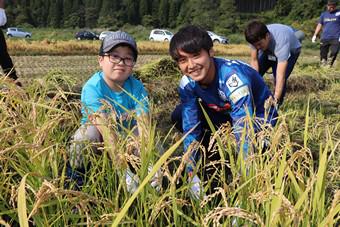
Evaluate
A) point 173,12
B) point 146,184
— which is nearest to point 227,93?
point 146,184

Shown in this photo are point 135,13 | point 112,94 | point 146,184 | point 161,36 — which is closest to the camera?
point 146,184

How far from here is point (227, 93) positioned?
5.69 ft

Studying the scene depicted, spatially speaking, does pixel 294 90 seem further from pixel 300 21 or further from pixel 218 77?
pixel 300 21

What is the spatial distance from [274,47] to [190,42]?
5.31 ft

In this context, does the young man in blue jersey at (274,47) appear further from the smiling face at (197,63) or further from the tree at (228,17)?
the tree at (228,17)

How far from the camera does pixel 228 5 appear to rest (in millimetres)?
44812

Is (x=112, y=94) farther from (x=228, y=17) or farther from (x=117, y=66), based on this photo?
(x=228, y=17)

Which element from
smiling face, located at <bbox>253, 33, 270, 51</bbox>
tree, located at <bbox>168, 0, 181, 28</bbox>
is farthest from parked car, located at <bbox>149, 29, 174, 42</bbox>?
smiling face, located at <bbox>253, 33, 270, 51</bbox>

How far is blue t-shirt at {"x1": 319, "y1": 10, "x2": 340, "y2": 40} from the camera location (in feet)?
20.5

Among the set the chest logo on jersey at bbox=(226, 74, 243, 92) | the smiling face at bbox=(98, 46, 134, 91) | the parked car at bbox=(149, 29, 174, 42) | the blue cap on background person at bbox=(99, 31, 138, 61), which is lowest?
the parked car at bbox=(149, 29, 174, 42)

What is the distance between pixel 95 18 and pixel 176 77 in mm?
48131

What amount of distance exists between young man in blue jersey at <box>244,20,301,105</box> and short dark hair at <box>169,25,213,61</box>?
3.93 feet

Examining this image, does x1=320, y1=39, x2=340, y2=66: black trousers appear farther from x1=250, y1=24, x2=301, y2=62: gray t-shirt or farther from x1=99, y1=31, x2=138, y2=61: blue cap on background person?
x1=99, y1=31, x2=138, y2=61: blue cap on background person

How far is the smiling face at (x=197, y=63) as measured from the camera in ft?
5.39
